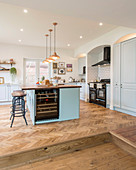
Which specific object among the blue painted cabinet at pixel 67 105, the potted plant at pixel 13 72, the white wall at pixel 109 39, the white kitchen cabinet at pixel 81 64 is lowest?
the blue painted cabinet at pixel 67 105

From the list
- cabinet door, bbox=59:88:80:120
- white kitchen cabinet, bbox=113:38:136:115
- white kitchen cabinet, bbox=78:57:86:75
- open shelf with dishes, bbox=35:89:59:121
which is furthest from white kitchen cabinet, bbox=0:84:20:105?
white kitchen cabinet, bbox=113:38:136:115

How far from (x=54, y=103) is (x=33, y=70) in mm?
4100

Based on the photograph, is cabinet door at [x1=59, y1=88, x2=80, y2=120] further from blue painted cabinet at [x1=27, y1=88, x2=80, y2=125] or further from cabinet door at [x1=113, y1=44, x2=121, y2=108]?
cabinet door at [x1=113, y1=44, x2=121, y2=108]

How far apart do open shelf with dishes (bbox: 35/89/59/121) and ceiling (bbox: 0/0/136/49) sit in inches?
72.2

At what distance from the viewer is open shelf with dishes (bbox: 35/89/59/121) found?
3.22 metres

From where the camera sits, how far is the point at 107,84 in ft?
15.9

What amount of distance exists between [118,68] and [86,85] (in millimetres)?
2231

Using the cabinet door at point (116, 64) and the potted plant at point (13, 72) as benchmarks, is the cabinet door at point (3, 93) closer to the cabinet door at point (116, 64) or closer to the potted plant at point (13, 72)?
the potted plant at point (13, 72)

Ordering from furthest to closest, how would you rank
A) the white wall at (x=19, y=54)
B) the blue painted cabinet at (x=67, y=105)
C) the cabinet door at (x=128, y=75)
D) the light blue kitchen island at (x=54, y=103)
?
the white wall at (x=19, y=54), the cabinet door at (x=128, y=75), the blue painted cabinet at (x=67, y=105), the light blue kitchen island at (x=54, y=103)

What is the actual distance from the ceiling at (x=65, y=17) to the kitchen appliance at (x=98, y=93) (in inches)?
79.0

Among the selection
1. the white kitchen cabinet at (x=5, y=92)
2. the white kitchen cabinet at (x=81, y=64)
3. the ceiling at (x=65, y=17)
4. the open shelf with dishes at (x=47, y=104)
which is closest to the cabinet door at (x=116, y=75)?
the ceiling at (x=65, y=17)

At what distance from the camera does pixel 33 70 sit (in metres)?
6.93

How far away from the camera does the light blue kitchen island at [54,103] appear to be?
321cm

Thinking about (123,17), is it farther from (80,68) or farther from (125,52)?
(80,68)
